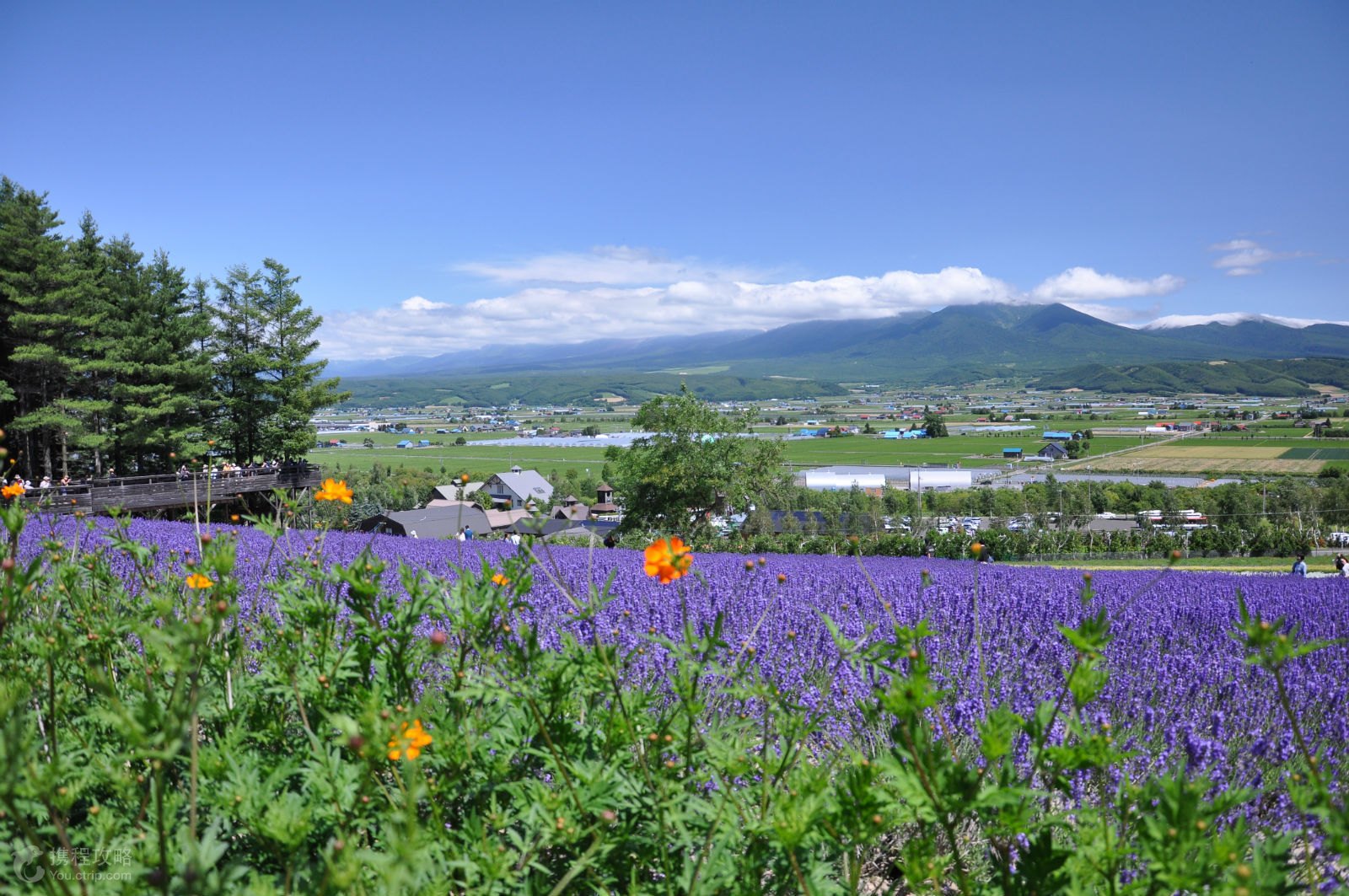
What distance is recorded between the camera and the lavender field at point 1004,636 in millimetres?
2641

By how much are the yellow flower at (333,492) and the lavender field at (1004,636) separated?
0.13 metres

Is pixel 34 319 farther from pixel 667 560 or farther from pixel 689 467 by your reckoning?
pixel 667 560

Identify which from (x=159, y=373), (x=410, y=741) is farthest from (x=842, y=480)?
(x=410, y=741)

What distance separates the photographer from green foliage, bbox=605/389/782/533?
76.4 ft

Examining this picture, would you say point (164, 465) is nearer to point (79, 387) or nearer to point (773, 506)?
point (79, 387)

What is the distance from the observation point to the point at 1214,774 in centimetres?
225

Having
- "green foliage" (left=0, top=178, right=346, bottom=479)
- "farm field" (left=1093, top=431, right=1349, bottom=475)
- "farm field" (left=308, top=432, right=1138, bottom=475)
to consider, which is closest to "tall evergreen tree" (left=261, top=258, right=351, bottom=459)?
"green foliage" (left=0, top=178, right=346, bottom=479)

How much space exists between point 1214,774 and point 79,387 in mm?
27825

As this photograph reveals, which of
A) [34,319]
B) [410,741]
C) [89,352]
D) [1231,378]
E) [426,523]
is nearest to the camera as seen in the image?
[410,741]

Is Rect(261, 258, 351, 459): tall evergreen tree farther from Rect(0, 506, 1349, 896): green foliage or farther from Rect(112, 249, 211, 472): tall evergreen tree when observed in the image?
Rect(0, 506, 1349, 896): green foliage

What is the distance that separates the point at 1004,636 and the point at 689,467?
1929 centimetres

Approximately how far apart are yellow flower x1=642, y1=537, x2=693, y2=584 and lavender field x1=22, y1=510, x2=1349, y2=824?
119 millimetres

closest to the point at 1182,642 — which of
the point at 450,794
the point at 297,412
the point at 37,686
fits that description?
the point at 450,794

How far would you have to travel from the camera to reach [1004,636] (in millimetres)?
3992
